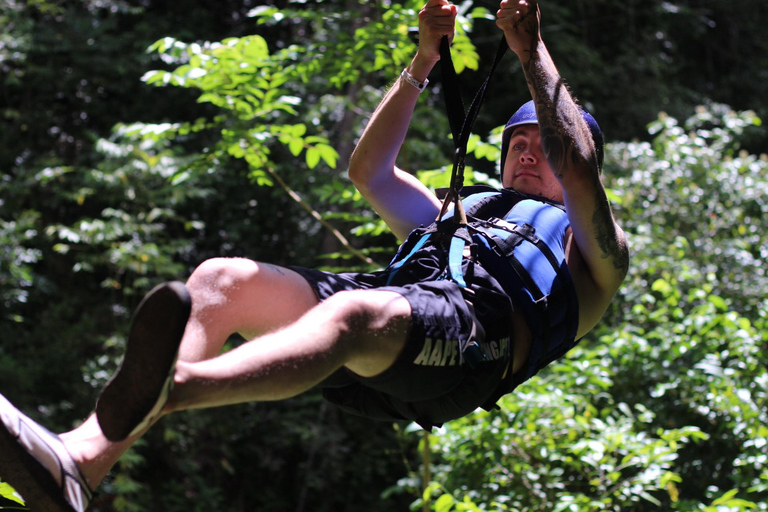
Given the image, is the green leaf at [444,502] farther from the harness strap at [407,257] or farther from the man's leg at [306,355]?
the man's leg at [306,355]

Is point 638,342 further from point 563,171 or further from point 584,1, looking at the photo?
point 584,1

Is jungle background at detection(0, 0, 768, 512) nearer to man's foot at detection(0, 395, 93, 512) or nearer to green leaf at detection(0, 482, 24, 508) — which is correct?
green leaf at detection(0, 482, 24, 508)

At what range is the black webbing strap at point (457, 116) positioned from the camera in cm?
198

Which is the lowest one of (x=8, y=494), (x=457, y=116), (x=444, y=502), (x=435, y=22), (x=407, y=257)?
(x=444, y=502)

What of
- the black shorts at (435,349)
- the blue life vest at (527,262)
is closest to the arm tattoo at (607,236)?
the blue life vest at (527,262)

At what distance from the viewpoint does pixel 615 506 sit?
353cm

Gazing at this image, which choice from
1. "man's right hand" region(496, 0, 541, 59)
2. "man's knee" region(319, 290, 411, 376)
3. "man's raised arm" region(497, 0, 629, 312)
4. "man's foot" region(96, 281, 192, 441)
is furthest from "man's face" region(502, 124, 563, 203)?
"man's foot" region(96, 281, 192, 441)

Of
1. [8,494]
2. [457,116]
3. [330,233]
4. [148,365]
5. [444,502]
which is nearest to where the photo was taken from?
[148,365]

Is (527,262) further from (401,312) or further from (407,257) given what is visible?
(401,312)

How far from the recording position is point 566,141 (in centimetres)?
184

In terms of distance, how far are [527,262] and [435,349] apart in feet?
1.25

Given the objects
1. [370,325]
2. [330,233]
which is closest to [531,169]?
[370,325]

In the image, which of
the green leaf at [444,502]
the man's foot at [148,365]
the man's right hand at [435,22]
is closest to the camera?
the man's foot at [148,365]

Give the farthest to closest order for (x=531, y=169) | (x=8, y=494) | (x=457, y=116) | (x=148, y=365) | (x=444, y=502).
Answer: (x=444, y=502) → (x=531, y=169) → (x=457, y=116) → (x=8, y=494) → (x=148, y=365)
